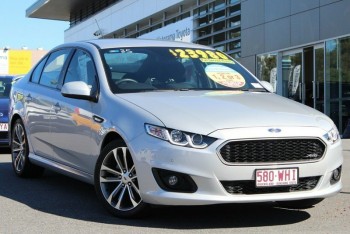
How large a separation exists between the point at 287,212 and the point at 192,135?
1460mm

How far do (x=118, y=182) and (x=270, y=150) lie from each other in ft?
4.52

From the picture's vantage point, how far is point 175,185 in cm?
448

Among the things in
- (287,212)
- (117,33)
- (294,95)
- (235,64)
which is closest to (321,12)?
(294,95)

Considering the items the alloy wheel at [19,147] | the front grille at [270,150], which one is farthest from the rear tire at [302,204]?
the alloy wheel at [19,147]

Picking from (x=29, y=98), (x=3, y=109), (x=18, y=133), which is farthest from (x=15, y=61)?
(x=29, y=98)

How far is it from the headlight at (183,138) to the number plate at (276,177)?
1.53 ft

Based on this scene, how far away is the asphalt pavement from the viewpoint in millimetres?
4605

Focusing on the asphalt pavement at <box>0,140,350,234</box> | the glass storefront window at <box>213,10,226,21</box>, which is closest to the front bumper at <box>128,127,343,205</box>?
the asphalt pavement at <box>0,140,350,234</box>

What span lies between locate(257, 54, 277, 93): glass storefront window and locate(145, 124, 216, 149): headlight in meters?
14.0

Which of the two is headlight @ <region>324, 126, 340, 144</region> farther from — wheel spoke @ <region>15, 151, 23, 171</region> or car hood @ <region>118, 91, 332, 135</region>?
wheel spoke @ <region>15, 151, 23, 171</region>

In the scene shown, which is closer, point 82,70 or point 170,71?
point 170,71

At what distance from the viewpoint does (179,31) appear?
24.0 metres

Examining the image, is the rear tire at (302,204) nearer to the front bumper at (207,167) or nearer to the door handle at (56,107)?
the front bumper at (207,167)

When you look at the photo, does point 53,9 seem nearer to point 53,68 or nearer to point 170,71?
point 53,68
